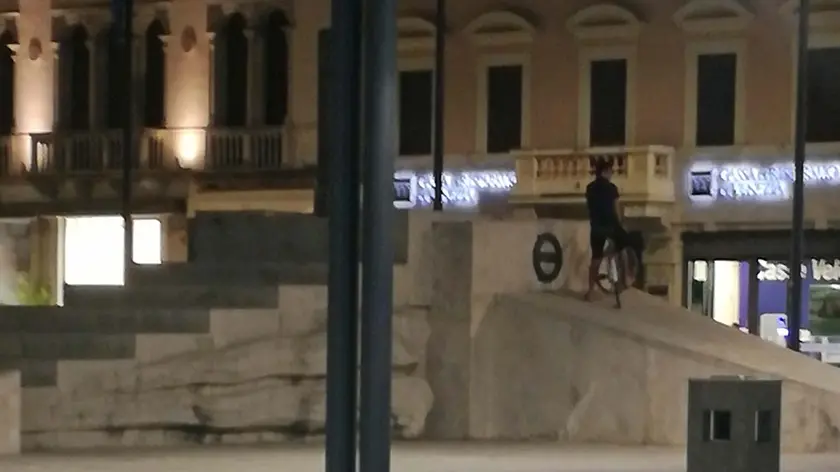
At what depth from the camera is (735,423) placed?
9.34 meters

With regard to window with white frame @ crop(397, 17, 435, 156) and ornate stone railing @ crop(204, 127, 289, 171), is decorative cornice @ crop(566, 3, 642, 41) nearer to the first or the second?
window with white frame @ crop(397, 17, 435, 156)

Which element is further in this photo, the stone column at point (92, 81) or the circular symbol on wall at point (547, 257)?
the stone column at point (92, 81)

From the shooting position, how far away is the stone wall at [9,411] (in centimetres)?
1086

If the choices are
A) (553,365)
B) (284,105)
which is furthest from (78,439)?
(284,105)

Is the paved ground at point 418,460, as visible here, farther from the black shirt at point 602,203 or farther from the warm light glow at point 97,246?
the warm light glow at point 97,246

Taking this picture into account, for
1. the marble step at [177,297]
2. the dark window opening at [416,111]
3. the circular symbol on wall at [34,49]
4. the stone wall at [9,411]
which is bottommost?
the stone wall at [9,411]

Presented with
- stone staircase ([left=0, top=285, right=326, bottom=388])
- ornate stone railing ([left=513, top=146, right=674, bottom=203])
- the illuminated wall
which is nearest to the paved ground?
stone staircase ([left=0, top=285, right=326, bottom=388])

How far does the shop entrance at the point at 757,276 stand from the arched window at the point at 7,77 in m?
16.4

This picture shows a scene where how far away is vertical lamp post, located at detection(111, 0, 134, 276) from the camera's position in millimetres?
21081

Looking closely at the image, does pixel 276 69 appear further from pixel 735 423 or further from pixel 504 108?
pixel 735 423

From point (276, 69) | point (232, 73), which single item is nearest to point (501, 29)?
point (276, 69)

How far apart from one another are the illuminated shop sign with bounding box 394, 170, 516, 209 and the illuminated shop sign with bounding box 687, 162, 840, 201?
3740 millimetres

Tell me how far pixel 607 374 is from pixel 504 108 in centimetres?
1705

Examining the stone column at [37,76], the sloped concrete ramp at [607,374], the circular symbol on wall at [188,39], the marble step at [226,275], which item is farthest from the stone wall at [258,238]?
the stone column at [37,76]
